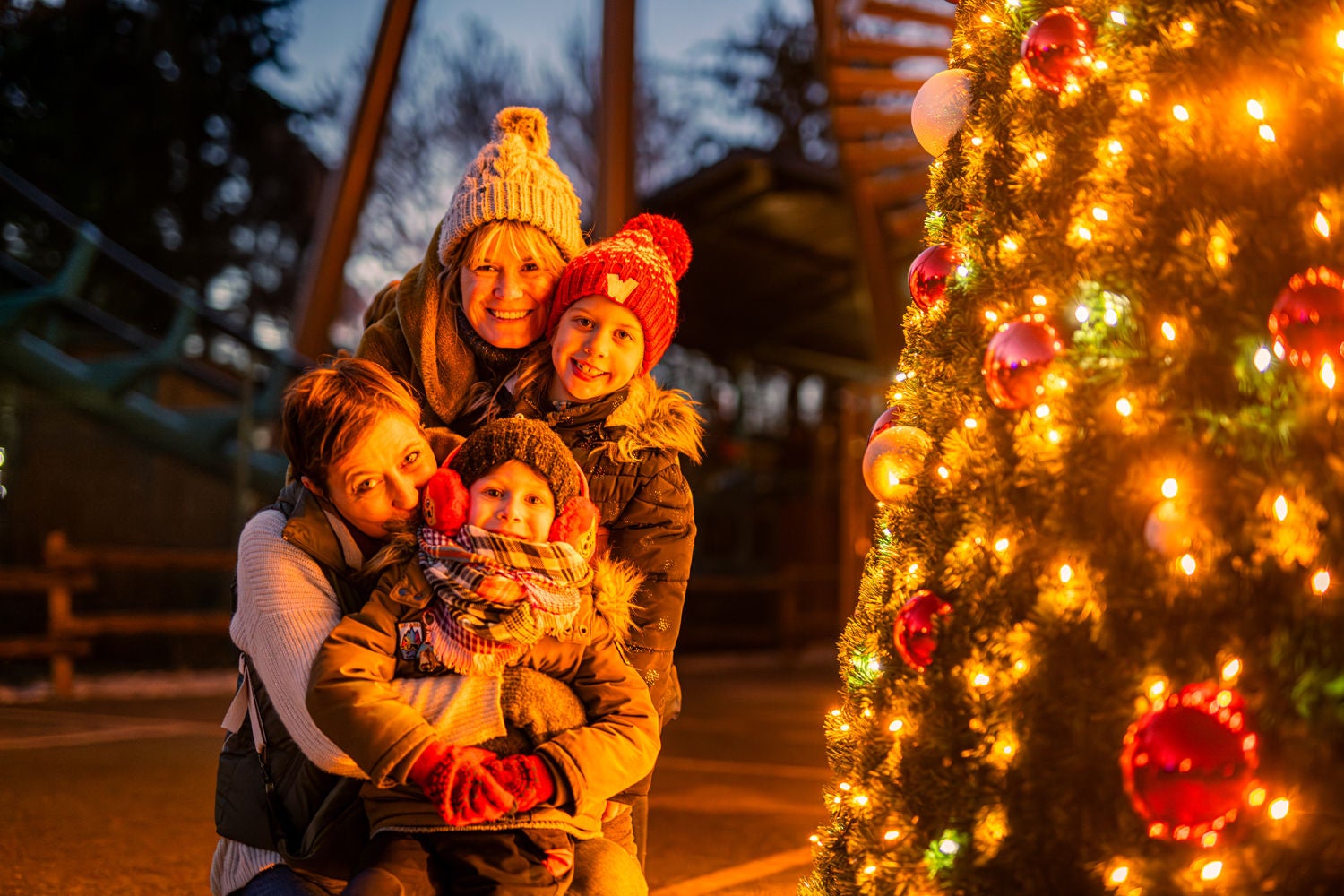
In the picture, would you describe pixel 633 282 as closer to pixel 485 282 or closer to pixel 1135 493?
pixel 485 282

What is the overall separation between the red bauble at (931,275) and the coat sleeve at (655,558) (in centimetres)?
64

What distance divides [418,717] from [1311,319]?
60.1 inches

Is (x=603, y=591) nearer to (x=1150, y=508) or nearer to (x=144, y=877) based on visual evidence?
(x=1150, y=508)

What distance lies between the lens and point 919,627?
2238 mm

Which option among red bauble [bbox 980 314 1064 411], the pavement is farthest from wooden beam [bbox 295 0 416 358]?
red bauble [bbox 980 314 1064 411]

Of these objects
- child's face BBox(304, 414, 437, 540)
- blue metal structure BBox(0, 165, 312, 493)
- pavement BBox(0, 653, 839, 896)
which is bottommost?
pavement BBox(0, 653, 839, 896)

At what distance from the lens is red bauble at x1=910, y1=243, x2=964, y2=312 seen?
270cm

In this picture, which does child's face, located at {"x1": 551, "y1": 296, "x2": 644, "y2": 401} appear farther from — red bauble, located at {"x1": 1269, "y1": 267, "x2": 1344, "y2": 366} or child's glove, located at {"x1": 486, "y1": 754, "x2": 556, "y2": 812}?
red bauble, located at {"x1": 1269, "y1": 267, "x2": 1344, "y2": 366}

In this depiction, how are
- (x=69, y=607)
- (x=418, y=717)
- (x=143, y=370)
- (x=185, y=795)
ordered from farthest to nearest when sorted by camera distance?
(x=143, y=370) → (x=69, y=607) → (x=185, y=795) → (x=418, y=717)

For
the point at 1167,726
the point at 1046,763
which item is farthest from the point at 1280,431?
the point at 1046,763

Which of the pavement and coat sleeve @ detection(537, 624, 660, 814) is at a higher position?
coat sleeve @ detection(537, 624, 660, 814)

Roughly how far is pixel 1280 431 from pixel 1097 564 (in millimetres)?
327

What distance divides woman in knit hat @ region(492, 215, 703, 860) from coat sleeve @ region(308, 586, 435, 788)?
65 centimetres

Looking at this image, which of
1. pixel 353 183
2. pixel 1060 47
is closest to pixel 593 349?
pixel 1060 47
